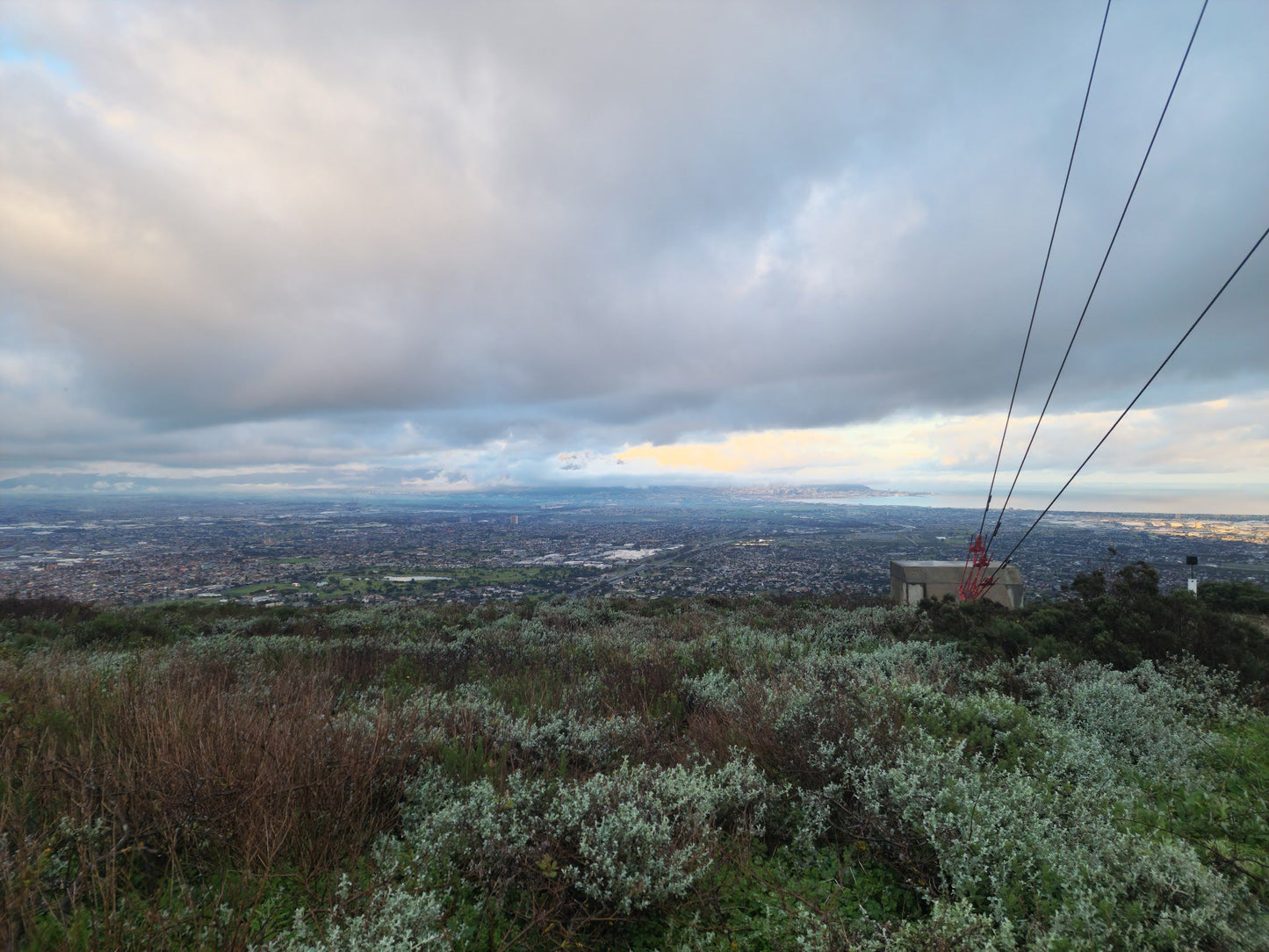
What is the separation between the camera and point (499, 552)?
5041 centimetres

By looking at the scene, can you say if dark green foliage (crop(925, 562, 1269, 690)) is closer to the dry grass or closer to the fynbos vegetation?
the fynbos vegetation

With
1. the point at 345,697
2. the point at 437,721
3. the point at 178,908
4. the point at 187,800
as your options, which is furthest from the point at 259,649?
the point at 178,908

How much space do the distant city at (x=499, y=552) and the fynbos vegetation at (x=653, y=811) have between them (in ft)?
36.0

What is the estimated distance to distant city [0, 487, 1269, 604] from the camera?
2467 centimetres

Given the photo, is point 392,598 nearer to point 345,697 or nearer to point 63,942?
point 345,697

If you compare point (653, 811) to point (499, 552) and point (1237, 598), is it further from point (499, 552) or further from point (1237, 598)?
point (499, 552)

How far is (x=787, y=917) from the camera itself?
2916 millimetres

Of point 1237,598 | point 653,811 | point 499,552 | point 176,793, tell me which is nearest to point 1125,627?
point 1237,598

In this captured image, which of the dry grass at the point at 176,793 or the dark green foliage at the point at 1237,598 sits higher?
the dark green foliage at the point at 1237,598

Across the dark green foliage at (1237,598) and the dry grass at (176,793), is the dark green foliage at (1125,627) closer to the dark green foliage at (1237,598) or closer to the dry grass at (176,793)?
the dark green foliage at (1237,598)

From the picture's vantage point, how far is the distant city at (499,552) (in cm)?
2467

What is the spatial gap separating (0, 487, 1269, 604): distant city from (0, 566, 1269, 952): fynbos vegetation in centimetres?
1097

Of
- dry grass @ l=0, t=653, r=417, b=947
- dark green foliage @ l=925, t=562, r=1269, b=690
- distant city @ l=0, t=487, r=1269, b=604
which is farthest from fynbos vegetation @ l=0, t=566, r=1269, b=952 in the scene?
distant city @ l=0, t=487, r=1269, b=604

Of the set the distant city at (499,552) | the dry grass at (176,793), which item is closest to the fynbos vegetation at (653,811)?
the dry grass at (176,793)
